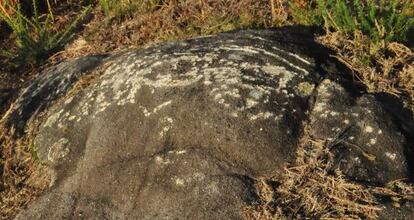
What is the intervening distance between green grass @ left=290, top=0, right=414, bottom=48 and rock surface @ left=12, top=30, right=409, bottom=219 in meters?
0.46

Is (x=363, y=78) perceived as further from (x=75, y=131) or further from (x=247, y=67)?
(x=75, y=131)

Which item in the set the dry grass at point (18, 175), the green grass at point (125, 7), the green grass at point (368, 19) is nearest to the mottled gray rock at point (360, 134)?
the green grass at point (368, 19)

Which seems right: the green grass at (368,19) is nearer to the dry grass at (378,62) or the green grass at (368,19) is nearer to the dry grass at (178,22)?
the dry grass at (378,62)

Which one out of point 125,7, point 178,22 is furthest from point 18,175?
point 125,7

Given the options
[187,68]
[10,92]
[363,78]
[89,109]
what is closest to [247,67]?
[187,68]

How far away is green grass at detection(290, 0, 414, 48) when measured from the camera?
141 inches

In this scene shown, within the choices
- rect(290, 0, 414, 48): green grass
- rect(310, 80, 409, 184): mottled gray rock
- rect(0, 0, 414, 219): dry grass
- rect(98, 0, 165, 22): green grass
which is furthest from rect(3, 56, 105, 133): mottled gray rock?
rect(310, 80, 409, 184): mottled gray rock

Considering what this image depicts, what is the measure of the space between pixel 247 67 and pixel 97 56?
131cm

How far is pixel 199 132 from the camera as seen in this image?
116 inches

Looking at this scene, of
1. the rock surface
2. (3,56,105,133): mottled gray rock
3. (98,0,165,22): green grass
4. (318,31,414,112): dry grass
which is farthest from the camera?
(98,0,165,22): green grass

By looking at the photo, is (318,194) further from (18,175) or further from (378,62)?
(18,175)

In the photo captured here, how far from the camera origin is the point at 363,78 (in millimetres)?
3357

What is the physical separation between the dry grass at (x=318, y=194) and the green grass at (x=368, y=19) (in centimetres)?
114

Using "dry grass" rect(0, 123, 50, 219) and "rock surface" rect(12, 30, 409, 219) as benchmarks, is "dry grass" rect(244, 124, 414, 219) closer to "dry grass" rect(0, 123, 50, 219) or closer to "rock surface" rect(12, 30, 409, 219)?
"rock surface" rect(12, 30, 409, 219)
